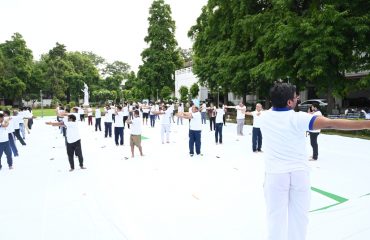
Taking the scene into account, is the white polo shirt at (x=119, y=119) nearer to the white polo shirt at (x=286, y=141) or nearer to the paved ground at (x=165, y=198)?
the paved ground at (x=165, y=198)

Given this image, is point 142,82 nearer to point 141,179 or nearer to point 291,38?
point 291,38

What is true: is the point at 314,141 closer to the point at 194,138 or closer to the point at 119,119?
the point at 194,138

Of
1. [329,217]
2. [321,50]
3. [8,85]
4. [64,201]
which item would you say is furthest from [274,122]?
[8,85]

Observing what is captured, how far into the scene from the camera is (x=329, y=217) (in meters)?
5.03

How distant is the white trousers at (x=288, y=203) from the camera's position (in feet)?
9.95

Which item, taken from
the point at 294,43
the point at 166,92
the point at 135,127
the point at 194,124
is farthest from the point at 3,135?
the point at 166,92

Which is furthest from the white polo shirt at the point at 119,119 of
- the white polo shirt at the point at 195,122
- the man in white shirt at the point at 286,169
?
the man in white shirt at the point at 286,169

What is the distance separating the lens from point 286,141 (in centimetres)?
305

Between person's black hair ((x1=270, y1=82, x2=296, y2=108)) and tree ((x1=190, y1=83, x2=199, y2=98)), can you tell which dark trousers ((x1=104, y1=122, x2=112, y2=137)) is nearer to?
person's black hair ((x1=270, y1=82, x2=296, y2=108))

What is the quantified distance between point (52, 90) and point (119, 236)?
61.5 metres

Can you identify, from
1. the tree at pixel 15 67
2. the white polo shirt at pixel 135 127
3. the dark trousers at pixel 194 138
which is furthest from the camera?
the tree at pixel 15 67

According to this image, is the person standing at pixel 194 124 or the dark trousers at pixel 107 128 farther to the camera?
the dark trousers at pixel 107 128

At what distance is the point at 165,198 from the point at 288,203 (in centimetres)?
360

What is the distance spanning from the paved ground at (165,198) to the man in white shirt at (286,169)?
1.47 metres
